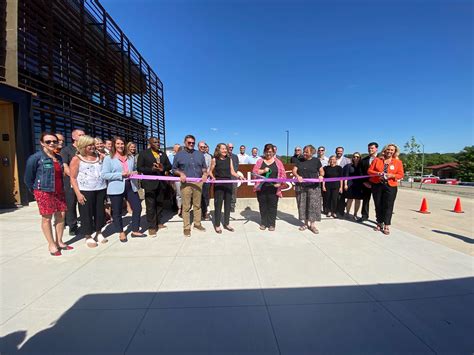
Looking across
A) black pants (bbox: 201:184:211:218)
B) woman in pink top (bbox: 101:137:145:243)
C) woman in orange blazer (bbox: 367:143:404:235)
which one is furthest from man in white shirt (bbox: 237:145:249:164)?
woman in pink top (bbox: 101:137:145:243)

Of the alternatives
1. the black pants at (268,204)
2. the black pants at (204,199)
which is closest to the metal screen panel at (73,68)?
the black pants at (204,199)

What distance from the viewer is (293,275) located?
2988mm

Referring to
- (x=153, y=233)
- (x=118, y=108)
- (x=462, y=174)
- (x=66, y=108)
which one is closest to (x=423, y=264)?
(x=153, y=233)

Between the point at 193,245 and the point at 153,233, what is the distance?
41.0 inches

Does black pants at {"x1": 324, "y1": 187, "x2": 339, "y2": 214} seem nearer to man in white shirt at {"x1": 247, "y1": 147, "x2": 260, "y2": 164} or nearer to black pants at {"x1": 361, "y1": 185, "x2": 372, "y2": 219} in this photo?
black pants at {"x1": 361, "y1": 185, "x2": 372, "y2": 219}

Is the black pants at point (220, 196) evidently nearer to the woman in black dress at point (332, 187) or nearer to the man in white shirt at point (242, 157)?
the woman in black dress at point (332, 187)

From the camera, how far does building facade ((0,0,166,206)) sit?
6926mm

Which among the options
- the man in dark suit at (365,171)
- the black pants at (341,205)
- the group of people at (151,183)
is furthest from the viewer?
the black pants at (341,205)

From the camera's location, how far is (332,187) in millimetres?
6285

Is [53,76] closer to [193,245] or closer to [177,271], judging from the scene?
[193,245]

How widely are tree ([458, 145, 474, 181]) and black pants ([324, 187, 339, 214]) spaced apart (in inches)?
2658

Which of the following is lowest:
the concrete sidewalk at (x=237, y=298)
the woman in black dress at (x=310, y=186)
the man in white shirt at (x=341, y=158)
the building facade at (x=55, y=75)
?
the concrete sidewalk at (x=237, y=298)

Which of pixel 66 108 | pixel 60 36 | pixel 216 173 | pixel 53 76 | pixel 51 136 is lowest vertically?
pixel 216 173

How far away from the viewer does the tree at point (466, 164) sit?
5234 centimetres
